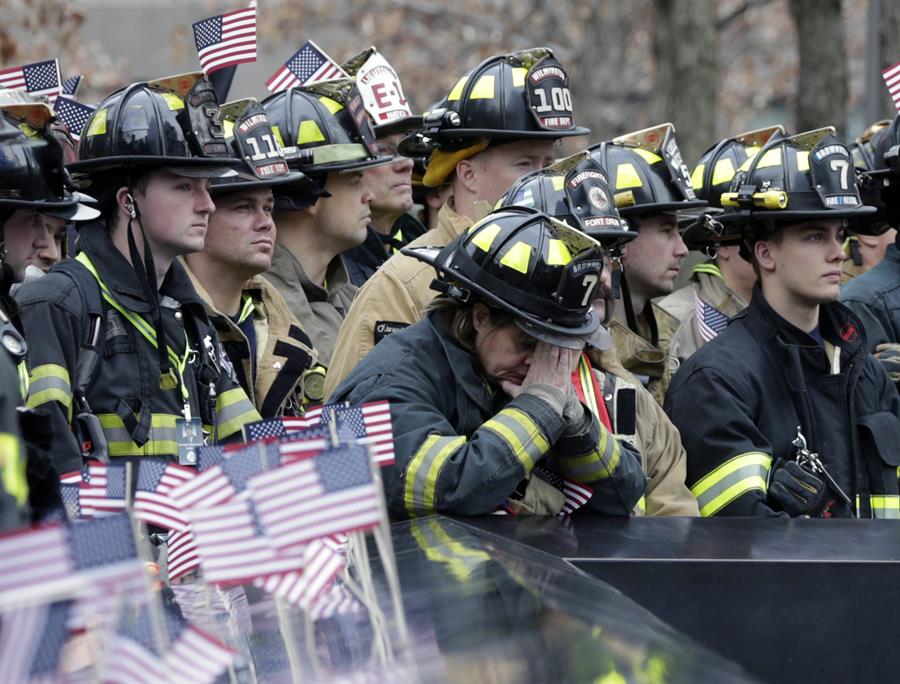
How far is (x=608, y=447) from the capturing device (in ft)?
14.9

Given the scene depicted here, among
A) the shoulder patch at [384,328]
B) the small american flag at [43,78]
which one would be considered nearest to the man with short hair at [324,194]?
the small american flag at [43,78]

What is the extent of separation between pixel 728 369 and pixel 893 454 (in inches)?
26.7

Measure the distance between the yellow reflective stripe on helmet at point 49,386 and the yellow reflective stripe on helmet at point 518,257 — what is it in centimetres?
145

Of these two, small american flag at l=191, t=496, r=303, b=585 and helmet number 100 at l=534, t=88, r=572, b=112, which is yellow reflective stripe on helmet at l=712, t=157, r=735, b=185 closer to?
helmet number 100 at l=534, t=88, r=572, b=112

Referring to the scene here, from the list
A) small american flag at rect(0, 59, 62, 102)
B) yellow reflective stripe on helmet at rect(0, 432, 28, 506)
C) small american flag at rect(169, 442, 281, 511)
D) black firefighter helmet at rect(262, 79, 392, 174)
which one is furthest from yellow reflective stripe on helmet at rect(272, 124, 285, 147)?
yellow reflective stripe on helmet at rect(0, 432, 28, 506)

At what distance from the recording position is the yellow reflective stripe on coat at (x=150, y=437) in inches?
195

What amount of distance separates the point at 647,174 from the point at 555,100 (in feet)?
1.76

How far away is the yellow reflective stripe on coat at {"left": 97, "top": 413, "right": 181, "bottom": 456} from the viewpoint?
496 cm

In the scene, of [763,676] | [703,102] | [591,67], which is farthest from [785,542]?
[591,67]

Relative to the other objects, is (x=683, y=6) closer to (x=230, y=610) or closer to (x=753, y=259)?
(x=753, y=259)

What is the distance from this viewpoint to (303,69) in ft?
26.1

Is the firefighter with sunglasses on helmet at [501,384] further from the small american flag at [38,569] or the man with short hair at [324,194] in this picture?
the man with short hair at [324,194]

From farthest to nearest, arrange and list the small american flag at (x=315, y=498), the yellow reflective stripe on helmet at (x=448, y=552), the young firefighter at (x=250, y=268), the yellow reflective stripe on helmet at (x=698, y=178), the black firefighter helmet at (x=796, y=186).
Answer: the yellow reflective stripe on helmet at (x=698, y=178)
the young firefighter at (x=250, y=268)
the black firefighter helmet at (x=796, y=186)
the yellow reflective stripe on helmet at (x=448, y=552)
the small american flag at (x=315, y=498)

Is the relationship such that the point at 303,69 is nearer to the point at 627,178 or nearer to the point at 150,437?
the point at 627,178
